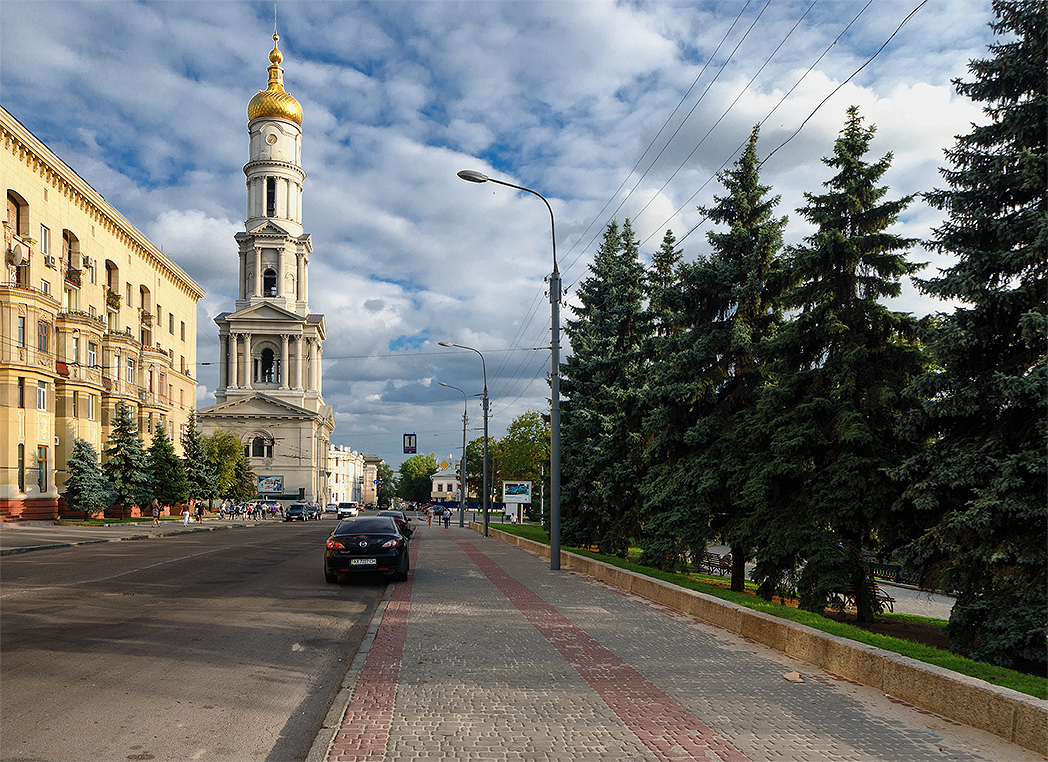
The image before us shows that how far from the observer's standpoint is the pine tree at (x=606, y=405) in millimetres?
24078

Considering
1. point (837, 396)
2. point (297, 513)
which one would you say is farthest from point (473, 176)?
point (297, 513)

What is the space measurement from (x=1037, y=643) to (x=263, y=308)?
9676 centimetres

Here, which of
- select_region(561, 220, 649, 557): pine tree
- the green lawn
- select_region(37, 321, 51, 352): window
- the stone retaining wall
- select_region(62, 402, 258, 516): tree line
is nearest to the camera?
the stone retaining wall

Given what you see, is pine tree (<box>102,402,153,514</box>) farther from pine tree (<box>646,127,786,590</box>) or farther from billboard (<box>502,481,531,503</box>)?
pine tree (<box>646,127,786,590</box>)

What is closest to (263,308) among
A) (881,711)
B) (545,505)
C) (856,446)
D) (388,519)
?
(545,505)

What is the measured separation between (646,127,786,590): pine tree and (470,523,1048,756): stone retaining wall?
604cm

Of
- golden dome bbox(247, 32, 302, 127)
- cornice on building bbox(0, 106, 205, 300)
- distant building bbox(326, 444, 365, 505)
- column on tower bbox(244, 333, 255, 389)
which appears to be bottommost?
distant building bbox(326, 444, 365, 505)

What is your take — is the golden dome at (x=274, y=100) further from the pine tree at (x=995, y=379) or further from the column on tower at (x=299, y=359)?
the pine tree at (x=995, y=379)

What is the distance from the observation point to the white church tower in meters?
97.3

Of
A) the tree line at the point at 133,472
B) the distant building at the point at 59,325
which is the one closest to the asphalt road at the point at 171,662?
the distant building at the point at 59,325

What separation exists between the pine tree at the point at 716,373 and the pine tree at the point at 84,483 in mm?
37501

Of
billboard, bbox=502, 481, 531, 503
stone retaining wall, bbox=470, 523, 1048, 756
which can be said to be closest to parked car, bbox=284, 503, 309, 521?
billboard, bbox=502, 481, 531, 503

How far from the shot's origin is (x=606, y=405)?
26312mm

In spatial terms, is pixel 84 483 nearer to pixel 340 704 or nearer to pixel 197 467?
pixel 197 467
